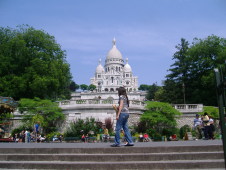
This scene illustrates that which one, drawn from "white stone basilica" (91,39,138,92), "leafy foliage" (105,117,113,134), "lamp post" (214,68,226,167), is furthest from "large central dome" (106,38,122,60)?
"lamp post" (214,68,226,167)

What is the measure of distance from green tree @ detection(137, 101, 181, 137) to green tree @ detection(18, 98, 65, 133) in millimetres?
9008

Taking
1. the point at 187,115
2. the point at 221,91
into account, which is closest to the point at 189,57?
the point at 187,115

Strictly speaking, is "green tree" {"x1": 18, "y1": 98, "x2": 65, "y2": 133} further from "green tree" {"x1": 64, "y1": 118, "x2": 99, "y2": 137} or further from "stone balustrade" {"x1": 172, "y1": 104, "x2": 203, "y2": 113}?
"stone balustrade" {"x1": 172, "y1": 104, "x2": 203, "y2": 113}

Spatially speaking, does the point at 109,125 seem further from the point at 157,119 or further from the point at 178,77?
the point at 178,77

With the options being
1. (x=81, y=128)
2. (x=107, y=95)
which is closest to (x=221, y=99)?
(x=81, y=128)

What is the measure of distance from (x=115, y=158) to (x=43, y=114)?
74.8 ft

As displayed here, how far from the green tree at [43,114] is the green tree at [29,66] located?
5640mm

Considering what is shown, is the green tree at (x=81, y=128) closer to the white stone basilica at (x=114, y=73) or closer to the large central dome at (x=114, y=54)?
the white stone basilica at (x=114, y=73)

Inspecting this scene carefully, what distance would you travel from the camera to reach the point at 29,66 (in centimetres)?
3728

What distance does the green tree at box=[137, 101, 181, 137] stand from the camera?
26500 mm

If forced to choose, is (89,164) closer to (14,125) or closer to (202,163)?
(202,163)

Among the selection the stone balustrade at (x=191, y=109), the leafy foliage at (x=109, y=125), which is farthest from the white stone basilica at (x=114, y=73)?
the leafy foliage at (x=109, y=125)

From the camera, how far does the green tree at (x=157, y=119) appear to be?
26500 millimetres

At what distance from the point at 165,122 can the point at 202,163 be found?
69.7ft
